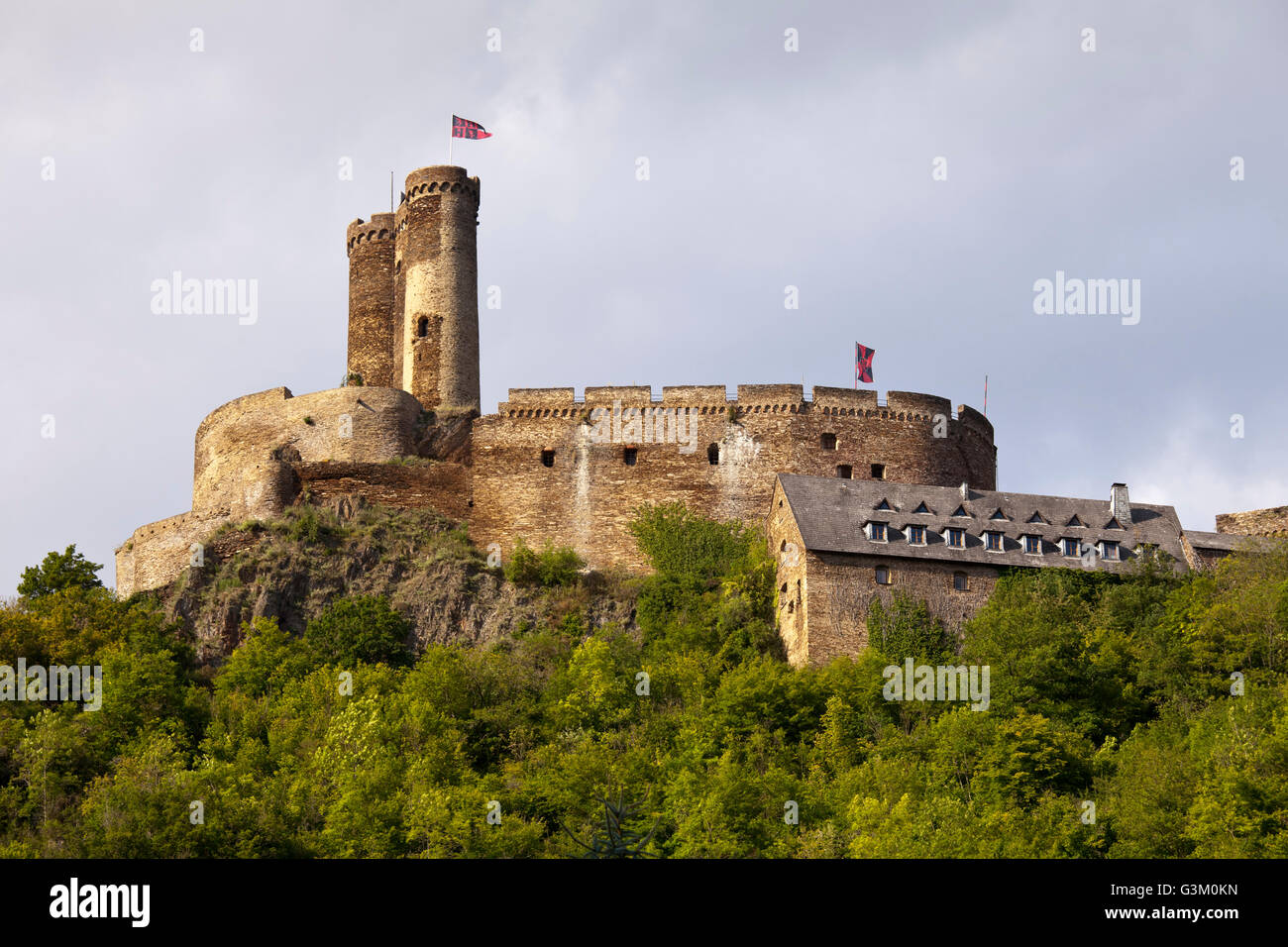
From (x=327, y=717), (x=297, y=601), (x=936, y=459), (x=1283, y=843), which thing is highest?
(x=936, y=459)

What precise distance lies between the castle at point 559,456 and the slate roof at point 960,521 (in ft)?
2.82

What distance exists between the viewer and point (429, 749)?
52031mm

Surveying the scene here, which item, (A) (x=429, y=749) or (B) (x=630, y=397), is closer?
(A) (x=429, y=749)

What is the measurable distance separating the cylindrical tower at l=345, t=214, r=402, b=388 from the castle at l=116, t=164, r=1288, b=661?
404cm

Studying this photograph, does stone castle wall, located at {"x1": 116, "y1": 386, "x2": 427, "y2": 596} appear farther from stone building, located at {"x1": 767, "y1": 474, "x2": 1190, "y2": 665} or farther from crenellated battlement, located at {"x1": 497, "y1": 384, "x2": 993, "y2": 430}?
stone building, located at {"x1": 767, "y1": 474, "x2": 1190, "y2": 665}

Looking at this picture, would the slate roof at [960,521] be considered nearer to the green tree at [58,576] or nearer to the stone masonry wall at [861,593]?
the stone masonry wall at [861,593]

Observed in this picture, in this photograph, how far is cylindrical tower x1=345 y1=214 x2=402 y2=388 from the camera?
2872 inches

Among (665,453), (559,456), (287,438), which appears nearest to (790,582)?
(665,453)

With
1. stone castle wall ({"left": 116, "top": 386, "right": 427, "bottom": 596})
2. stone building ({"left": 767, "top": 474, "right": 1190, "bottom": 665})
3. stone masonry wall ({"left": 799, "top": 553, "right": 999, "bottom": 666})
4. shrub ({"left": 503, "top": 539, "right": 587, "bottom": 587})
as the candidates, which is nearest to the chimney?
stone building ({"left": 767, "top": 474, "right": 1190, "bottom": 665})

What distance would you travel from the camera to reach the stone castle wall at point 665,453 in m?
64.8

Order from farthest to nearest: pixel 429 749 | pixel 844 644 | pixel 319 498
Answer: pixel 319 498
pixel 844 644
pixel 429 749
